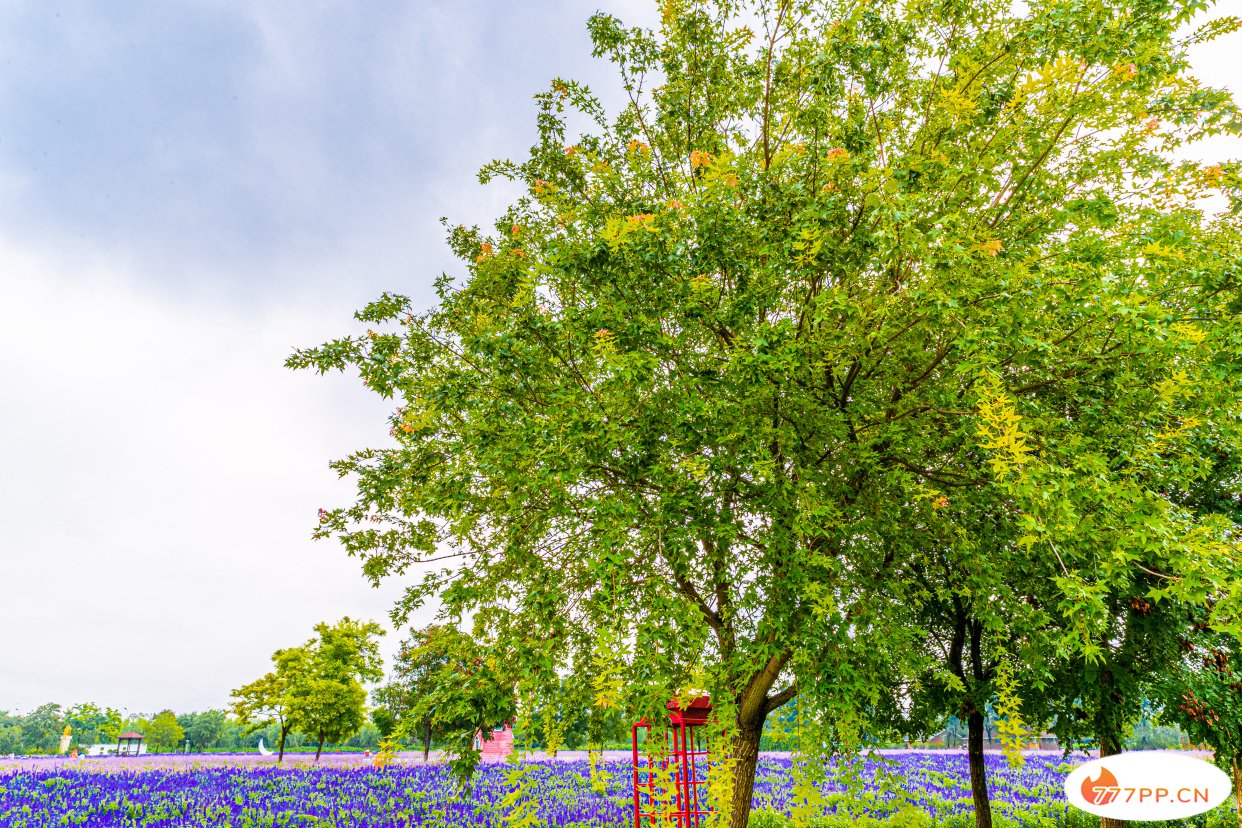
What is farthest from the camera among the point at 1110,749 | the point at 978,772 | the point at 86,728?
the point at 86,728

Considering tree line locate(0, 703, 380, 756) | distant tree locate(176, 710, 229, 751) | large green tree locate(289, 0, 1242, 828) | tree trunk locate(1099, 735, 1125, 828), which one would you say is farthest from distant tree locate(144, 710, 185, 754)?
tree trunk locate(1099, 735, 1125, 828)

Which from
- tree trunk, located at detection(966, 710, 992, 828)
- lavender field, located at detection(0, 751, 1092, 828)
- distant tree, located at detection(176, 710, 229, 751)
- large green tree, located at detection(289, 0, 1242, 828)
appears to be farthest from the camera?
distant tree, located at detection(176, 710, 229, 751)

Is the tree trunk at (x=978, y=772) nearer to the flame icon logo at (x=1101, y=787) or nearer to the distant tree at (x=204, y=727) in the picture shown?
the flame icon logo at (x=1101, y=787)

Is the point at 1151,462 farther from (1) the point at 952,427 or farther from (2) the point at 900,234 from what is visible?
(2) the point at 900,234

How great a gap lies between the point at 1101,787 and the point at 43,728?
373ft

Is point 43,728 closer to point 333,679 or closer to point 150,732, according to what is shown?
point 150,732

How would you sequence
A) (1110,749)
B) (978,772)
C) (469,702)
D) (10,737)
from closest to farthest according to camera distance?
(469,702) < (1110,749) < (978,772) < (10,737)

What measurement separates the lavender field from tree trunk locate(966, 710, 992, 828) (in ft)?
4.64

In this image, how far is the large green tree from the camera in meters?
4.92

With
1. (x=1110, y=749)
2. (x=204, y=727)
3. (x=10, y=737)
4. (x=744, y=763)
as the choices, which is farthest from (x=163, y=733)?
(x=1110, y=749)

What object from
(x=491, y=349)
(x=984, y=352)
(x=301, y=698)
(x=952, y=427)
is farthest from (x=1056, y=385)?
(x=301, y=698)

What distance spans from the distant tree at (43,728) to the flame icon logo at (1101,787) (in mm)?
97971

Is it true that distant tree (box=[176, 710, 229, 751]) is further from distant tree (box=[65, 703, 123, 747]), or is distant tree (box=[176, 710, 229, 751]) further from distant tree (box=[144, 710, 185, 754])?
distant tree (box=[144, 710, 185, 754])

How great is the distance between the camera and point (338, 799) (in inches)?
473
